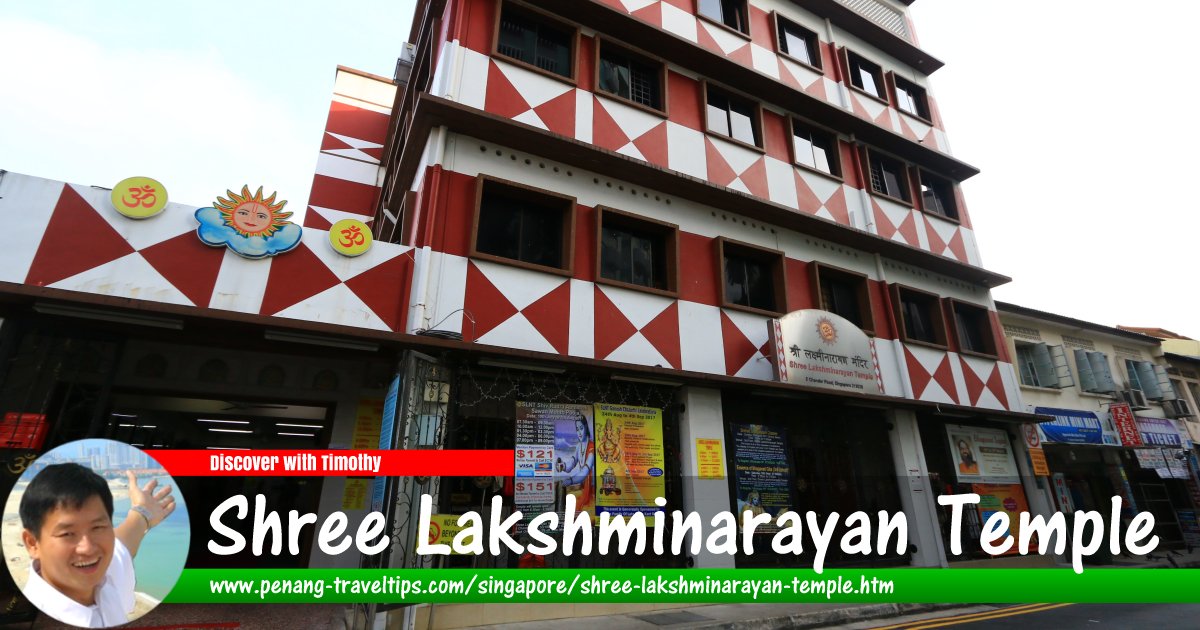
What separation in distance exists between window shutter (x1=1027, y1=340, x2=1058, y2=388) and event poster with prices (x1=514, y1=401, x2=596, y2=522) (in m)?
16.0

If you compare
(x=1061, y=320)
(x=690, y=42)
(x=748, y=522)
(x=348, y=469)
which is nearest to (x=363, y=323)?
(x=348, y=469)

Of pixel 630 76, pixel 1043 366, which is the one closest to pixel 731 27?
pixel 630 76

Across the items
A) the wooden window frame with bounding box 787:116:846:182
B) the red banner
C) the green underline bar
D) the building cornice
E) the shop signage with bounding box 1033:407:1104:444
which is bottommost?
the green underline bar

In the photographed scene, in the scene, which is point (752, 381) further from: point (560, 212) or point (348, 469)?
point (348, 469)

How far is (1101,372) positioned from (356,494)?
21.8 m

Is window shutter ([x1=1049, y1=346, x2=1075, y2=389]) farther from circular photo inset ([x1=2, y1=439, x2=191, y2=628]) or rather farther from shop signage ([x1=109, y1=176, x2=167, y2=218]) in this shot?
shop signage ([x1=109, y1=176, x2=167, y2=218])

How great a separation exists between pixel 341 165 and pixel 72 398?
11.5 meters

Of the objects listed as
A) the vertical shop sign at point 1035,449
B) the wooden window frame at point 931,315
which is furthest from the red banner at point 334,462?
the vertical shop sign at point 1035,449

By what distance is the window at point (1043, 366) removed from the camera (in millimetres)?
16281

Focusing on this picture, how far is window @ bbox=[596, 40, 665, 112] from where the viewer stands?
11.0 m

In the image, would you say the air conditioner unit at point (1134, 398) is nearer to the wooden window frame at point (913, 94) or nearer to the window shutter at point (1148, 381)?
the window shutter at point (1148, 381)

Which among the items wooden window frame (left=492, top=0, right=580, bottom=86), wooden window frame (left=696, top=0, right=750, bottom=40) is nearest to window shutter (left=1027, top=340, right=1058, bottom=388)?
wooden window frame (left=696, top=0, right=750, bottom=40)

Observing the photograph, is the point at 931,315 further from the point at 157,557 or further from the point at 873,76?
the point at 157,557

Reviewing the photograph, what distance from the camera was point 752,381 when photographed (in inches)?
362
